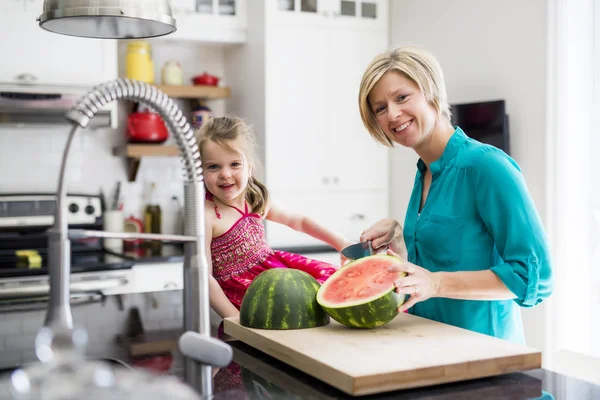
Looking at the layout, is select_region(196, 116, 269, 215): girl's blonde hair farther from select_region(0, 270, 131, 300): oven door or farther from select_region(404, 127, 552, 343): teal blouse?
select_region(0, 270, 131, 300): oven door

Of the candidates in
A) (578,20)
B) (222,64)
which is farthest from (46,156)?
(578,20)

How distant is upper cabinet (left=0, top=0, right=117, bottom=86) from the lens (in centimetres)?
358

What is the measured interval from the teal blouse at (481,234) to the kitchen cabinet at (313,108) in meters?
2.33

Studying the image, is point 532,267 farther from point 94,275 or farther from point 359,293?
point 94,275

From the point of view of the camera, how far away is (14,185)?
3.96m

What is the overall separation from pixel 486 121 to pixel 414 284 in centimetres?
238

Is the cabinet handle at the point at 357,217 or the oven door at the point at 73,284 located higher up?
the cabinet handle at the point at 357,217

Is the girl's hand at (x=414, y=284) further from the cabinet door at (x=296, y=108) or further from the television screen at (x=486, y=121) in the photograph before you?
the cabinet door at (x=296, y=108)

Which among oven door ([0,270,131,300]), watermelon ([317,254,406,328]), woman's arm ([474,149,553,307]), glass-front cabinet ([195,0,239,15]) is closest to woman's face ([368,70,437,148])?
woman's arm ([474,149,553,307])

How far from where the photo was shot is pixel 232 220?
216 centimetres

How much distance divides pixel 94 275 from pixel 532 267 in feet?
8.12

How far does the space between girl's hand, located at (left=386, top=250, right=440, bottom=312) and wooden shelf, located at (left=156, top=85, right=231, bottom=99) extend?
2.96 m

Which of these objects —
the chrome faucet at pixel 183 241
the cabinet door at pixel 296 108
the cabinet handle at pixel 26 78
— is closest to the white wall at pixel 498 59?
the cabinet door at pixel 296 108

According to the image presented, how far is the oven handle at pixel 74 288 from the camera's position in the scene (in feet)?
10.6
